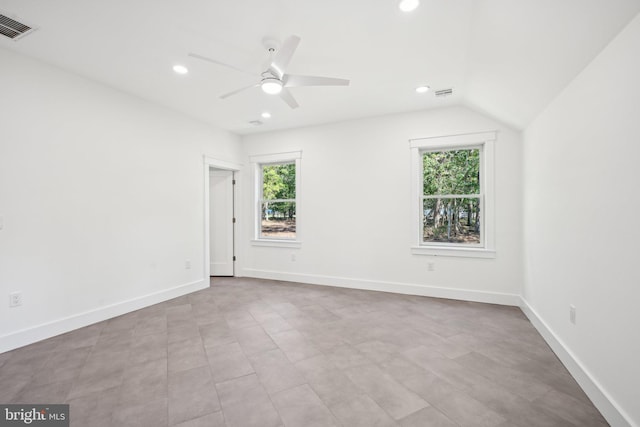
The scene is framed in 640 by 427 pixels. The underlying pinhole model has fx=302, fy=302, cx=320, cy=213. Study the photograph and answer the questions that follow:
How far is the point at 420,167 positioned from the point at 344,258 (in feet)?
6.24

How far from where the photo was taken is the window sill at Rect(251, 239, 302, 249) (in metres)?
5.46

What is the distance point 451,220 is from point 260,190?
3537 millimetres

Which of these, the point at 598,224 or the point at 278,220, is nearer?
the point at 598,224

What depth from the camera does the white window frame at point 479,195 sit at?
4180mm

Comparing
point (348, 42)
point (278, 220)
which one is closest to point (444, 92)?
point (348, 42)

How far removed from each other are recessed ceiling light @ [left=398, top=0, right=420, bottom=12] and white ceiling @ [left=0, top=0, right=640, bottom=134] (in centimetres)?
5

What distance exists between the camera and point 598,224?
1.98 metres

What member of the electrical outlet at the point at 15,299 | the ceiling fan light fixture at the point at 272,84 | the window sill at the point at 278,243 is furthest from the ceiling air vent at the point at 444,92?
the electrical outlet at the point at 15,299

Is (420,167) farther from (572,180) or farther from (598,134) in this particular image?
(598,134)

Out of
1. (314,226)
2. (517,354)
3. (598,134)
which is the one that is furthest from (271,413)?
(314,226)

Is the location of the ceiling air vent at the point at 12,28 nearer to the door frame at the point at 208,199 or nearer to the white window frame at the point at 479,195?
the door frame at the point at 208,199

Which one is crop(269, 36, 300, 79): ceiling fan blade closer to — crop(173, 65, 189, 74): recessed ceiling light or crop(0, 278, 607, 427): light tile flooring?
crop(173, 65, 189, 74): recessed ceiling light

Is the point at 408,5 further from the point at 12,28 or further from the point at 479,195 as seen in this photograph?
the point at 12,28

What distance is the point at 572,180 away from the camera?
2371 mm
